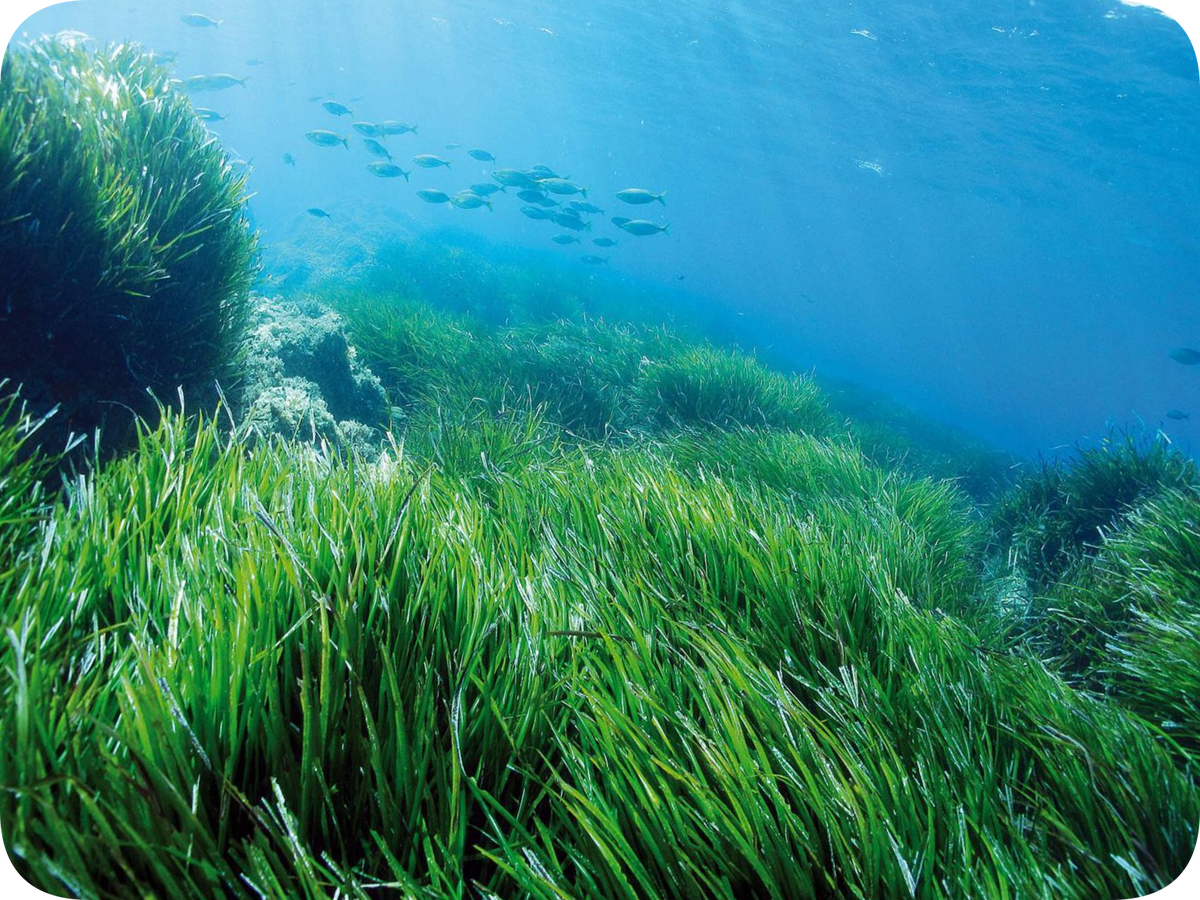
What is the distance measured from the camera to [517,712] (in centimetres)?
139

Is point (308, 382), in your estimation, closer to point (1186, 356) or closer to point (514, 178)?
point (514, 178)

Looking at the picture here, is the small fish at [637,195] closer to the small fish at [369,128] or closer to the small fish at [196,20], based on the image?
the small fish at [369,128]

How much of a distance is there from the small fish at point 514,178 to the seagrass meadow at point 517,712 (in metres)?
13.0

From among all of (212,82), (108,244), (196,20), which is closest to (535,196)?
(212,82)

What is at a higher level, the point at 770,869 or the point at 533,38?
the point at 533,38

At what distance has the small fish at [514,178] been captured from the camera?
13.8m

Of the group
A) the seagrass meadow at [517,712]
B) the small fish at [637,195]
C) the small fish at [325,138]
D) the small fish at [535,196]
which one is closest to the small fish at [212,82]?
the small fish at [325,138]

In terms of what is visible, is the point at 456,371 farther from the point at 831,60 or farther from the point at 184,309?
the point at 831,60

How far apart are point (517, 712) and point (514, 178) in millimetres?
14858

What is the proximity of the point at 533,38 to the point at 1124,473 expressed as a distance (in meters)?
46.1

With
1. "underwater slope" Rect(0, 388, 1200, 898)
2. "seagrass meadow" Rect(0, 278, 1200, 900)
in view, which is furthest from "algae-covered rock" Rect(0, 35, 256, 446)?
"underwater slope" Rect(0, 388, 1200, 898)

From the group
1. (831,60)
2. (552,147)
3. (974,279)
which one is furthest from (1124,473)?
(974,279)

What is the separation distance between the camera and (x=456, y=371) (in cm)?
722

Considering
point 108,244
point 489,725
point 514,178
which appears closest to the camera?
point 489,725
